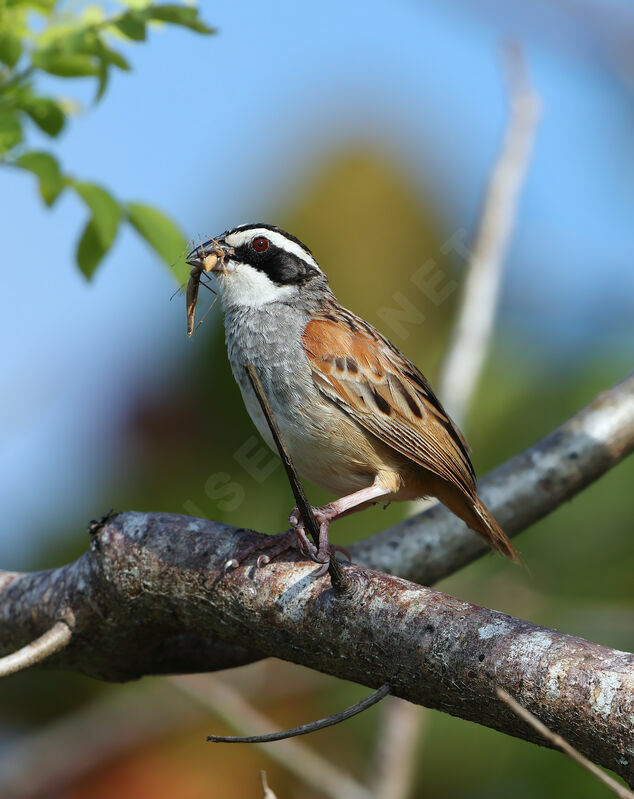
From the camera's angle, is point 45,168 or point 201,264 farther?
point 201,264

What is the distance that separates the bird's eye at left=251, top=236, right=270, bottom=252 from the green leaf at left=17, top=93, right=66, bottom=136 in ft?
4.30

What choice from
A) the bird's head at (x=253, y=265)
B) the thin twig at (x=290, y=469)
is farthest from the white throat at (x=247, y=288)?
the thin twig at (x=290, y=469)

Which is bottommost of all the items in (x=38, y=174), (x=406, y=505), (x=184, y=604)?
(x=406, y=505)

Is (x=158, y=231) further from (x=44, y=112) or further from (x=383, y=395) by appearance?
(x=383, y=395)

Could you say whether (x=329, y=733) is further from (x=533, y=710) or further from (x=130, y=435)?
(x=533, y=710)

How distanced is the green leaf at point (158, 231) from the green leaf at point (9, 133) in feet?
2.09

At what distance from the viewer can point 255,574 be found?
362cm

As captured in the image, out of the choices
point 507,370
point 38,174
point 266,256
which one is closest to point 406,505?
point 507,370

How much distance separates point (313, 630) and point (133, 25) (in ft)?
8.45

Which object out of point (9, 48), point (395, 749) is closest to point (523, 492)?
point (395, 749)

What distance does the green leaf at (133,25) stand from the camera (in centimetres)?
397

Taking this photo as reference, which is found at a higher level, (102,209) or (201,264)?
(102,209)

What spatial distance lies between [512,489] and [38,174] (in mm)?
2759

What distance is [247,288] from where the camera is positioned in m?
5.12
